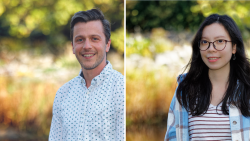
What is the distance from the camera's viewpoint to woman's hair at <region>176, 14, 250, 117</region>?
137 centimetres

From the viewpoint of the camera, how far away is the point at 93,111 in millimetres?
1760

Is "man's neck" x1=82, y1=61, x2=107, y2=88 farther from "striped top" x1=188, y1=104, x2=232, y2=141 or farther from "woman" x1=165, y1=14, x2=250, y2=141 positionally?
"striped top" x1=188, y1=104, x2=232, y2=141

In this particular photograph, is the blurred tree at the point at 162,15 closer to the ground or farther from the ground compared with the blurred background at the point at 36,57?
farther from the ground

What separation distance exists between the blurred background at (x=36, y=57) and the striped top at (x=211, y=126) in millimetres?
1729

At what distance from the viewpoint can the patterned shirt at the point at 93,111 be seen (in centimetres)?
172

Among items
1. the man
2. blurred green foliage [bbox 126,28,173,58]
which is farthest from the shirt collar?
blurred green foliage [bbox 126,28,173,58]

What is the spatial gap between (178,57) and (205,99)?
2.76m

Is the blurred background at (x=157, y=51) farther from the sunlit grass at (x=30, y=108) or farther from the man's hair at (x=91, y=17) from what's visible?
the man's hair at (x=91, y=17)

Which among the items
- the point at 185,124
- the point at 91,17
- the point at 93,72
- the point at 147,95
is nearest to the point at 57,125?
the point at 93,72

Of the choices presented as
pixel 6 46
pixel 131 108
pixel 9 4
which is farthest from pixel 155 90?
pixel 9 4

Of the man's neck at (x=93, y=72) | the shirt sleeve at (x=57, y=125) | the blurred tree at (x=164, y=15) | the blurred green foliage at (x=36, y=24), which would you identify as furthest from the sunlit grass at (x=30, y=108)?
the blurred tree at (x=164, y=15)

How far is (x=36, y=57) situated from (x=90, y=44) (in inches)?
86.5

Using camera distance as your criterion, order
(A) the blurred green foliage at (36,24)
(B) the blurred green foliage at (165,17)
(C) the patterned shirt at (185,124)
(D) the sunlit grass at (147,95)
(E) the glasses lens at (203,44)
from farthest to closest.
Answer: (B) the blurred green foliage at (165,17) < (A) the blurred green foliage at (36,24) < (D) the sunlit grass at (147,95) < (E) the glasses lens at (203,44) < (C) the patterned shirt at (185,124)

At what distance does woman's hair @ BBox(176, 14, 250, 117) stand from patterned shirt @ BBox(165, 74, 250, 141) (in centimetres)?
3
